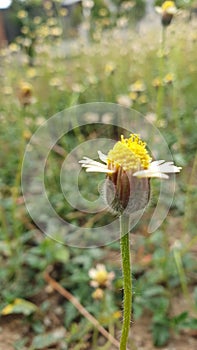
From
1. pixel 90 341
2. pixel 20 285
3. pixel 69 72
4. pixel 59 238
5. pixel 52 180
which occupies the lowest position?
pixel 90 341

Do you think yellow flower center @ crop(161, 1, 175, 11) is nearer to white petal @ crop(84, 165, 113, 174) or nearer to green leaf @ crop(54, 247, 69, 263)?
green leaf @ crop(54, 247, 69, 263)

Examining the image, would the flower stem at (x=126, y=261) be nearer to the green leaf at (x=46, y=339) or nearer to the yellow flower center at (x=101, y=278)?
the yellow flower center at (x=101, y=278)

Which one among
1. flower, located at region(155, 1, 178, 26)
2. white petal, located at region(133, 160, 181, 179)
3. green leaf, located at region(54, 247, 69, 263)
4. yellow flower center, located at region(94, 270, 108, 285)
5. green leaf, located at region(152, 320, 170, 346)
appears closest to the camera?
white petal, located at region(133, 160, 181, 179)

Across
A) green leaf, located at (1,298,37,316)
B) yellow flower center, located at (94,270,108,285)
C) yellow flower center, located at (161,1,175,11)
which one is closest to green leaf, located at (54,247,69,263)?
green leaf, located at (1,298,37,316)

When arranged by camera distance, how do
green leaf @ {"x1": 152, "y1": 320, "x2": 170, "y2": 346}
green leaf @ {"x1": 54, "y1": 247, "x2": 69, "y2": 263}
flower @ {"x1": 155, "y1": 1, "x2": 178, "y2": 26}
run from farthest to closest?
1. flower @ {"x1": 155, "y1": 1, "x2": 178, "y2": 26}
2. green leaf @ {"x1": 54, "y1": 247, "x2": 69, "y2": 263}
3. green leaf @ {"x1": 152, "y1": 320, "x2": 170, "y2": 346}

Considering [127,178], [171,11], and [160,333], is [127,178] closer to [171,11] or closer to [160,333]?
[160,333]

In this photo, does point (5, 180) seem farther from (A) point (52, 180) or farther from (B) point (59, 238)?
(B) point (59, 238)

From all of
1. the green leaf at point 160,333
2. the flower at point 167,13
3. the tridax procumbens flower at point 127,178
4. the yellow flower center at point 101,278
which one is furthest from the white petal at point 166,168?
the flower at point 167,13

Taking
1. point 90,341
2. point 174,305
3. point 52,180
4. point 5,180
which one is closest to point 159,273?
point 174,305

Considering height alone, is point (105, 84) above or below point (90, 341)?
above
